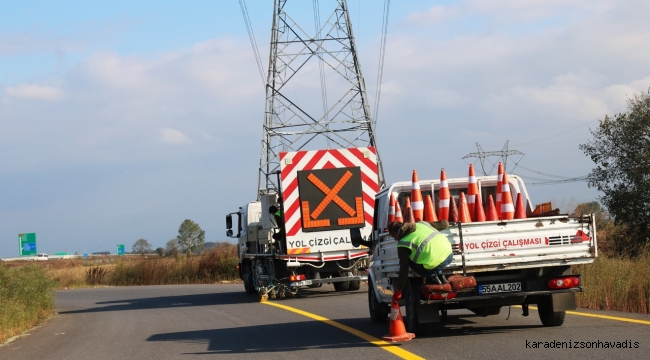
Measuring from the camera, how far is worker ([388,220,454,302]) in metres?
9.80

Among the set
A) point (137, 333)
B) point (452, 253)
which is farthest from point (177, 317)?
point (452, 253)

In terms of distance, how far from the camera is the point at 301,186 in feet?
65.3

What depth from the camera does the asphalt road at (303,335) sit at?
369 inches

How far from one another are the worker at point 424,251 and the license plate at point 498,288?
0.60 metres

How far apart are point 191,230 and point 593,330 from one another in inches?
4544

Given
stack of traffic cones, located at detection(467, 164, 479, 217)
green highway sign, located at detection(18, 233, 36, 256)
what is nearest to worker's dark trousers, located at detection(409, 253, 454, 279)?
stack of traffic cones, located at detection(467, 164, 479, 217)

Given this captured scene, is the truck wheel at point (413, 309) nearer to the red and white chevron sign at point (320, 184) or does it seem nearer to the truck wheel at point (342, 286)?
the red and white chevron sign at point (320, 184)

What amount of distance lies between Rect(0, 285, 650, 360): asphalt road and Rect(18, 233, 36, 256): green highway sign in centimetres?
7100

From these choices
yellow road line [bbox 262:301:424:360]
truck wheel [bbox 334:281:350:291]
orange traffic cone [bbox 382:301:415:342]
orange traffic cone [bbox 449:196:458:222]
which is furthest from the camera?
truck wheel [bbox 334:281:350:291]

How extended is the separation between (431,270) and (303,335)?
108 inches

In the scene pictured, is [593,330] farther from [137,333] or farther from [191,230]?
[191,230]

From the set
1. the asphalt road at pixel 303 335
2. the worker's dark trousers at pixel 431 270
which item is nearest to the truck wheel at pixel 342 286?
the asphalt road at pixel 303 335

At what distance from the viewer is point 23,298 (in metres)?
→ 18.8

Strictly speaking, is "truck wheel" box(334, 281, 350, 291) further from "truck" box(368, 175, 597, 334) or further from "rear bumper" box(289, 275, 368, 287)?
"truck" box(368, 175, 597, 334)
